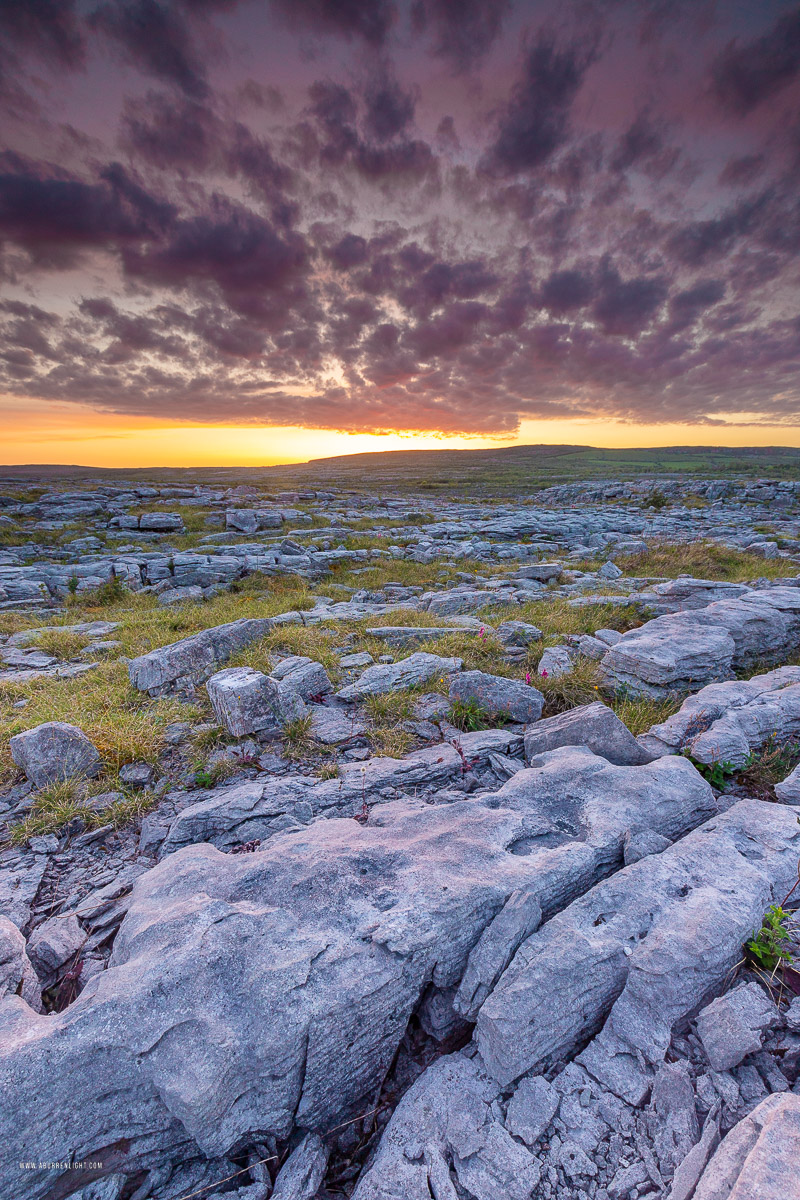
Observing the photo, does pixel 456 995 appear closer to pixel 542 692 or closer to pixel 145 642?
pixel 542 692

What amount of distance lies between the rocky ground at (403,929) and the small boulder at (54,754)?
0.03 metres

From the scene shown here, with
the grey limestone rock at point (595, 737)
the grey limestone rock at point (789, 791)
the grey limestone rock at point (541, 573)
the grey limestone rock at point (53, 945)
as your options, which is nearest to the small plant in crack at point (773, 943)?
the grey limestone rock at point (789, 791)

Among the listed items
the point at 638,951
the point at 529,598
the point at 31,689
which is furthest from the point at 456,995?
the point at 529,598

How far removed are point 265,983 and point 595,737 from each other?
4.17 metres

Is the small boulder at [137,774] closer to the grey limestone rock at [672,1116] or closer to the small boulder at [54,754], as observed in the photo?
the small boulder at [54,754]

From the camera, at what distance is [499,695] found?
6879 millimetres

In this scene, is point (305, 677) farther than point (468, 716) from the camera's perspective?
Yes

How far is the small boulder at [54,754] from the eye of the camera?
540 centimetres

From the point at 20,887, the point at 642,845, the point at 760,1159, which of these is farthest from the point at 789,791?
the point at 20,887

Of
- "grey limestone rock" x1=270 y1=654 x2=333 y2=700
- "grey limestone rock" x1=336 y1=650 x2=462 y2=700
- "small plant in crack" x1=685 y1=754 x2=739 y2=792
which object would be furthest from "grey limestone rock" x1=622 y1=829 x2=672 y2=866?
"grey limestone rock" x1=270 y1=654 x2=333 y2=700

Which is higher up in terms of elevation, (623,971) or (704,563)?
(623,971)

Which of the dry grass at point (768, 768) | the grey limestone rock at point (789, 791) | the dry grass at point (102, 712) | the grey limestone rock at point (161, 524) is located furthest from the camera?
the grey limestone rock at point (161, 524)

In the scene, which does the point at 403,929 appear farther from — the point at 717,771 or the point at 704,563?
the point at 704,563

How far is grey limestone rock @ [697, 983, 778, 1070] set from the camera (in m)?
2.54
